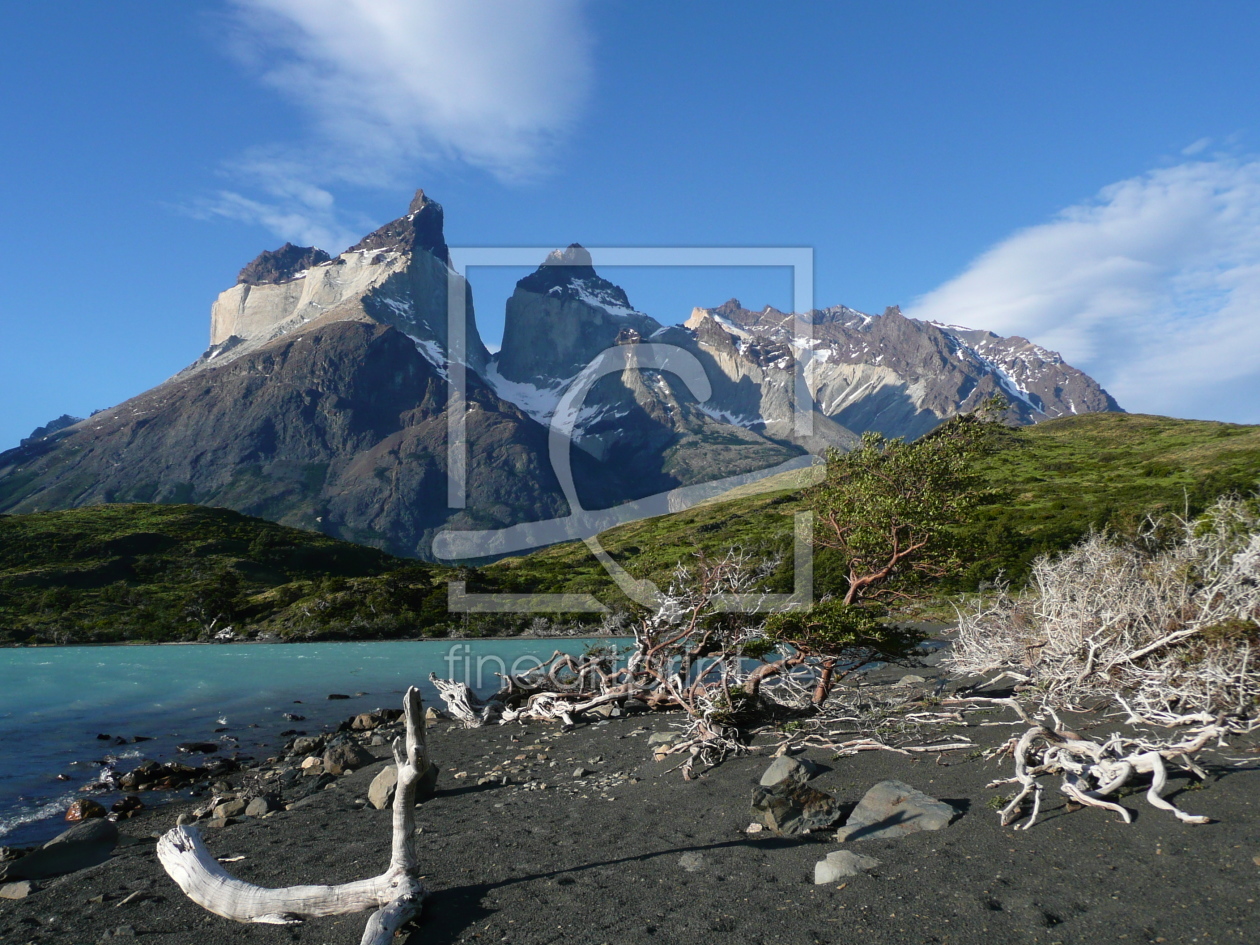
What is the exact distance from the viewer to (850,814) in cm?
1127

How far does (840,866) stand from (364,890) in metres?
5.97

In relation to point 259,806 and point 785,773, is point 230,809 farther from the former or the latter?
point 785,773

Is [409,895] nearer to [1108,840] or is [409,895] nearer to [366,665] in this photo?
[1108,840]

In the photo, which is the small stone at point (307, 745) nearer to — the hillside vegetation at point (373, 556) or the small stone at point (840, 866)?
the small stone at point (840, 866)

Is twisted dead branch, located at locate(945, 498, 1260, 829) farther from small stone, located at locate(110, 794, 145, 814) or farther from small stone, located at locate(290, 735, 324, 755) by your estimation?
small stone, located at locate(290, 735, 324, 755)

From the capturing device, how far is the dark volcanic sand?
7.66m

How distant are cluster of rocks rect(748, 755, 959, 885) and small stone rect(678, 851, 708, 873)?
131 cm

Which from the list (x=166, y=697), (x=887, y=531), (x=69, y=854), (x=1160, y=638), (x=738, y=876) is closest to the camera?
(x=738, y=876)

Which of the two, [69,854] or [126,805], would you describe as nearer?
[69,854]

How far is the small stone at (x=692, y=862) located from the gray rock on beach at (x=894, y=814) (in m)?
2.06

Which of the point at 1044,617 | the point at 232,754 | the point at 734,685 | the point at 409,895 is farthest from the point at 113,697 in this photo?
the point at 1044,617

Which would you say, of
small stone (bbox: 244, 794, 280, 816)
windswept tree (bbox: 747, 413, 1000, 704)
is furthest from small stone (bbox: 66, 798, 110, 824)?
windswept tree (bbox: 747, 413, 1000, 704)

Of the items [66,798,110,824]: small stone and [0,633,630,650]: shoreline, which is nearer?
[66,798,110,824]: small stone

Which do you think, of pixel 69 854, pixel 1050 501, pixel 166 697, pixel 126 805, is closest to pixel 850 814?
pixel 69 854
